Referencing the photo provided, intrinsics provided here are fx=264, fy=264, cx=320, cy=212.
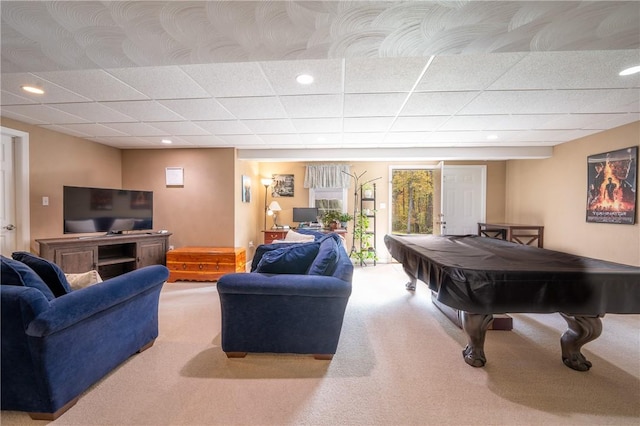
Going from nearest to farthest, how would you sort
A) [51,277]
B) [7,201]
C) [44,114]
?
[51,277] → [44,114] → [7,201]

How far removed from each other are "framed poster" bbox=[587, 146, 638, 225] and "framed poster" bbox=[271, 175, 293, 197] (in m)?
4.94

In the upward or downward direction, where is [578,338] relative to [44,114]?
downward

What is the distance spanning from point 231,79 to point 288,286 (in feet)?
5.71

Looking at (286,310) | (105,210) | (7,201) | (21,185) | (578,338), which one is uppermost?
(21,185)

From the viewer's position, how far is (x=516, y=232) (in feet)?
16.5

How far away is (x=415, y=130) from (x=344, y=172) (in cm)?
227

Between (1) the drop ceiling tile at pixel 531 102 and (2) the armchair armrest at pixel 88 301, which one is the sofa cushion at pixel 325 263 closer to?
(2) the armchair armrest at pixel 88 301

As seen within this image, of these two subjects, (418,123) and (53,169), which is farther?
(53,169)

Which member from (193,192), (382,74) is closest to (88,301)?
(382,74)

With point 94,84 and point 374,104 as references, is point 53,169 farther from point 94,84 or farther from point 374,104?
point 374,104

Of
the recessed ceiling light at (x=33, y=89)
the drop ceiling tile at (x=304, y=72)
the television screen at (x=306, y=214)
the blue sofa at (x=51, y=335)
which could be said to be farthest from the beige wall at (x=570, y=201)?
the recessed ceiling light at (x=33, y=89)

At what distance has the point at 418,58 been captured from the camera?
1.88 m

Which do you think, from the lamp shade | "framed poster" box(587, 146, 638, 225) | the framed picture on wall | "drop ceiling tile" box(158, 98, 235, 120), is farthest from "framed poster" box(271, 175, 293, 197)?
"framed poster" box(587, 146, 638, 225)

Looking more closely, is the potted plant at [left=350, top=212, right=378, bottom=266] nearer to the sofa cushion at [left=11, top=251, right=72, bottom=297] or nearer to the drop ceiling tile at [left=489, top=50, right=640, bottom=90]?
the drop ceiling tile at [left=489, top=50, right=640, bottom=90]
